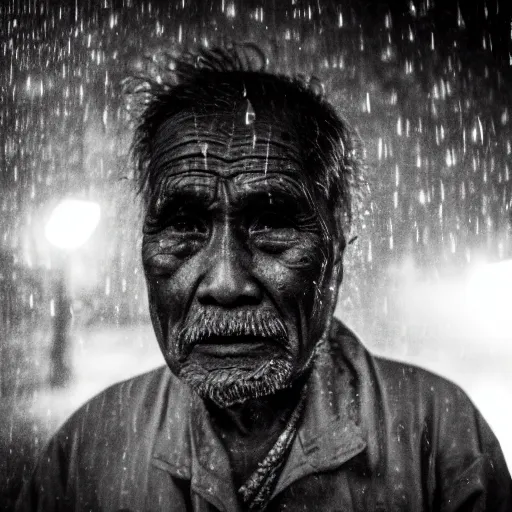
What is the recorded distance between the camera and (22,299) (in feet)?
4.04

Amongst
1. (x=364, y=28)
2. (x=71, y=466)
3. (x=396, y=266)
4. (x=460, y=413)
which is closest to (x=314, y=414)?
(x=460, y=413)

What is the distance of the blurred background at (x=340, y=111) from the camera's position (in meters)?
1.12

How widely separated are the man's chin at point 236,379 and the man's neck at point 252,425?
0.45 feet

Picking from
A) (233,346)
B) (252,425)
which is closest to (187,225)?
(233,346)

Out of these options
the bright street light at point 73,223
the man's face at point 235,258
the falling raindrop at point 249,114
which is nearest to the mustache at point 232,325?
the man's face at point 235,258

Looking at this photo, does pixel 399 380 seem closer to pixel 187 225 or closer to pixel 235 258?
pixel 235 258

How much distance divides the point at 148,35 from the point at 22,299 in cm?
83

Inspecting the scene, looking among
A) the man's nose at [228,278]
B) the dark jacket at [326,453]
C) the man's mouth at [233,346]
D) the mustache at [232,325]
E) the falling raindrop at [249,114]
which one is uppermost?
the falling raindrop at [249,114]

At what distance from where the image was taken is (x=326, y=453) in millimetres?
912

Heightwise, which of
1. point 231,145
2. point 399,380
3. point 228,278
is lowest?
point 399,380

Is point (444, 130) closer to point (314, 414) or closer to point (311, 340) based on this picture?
point (311, 340)

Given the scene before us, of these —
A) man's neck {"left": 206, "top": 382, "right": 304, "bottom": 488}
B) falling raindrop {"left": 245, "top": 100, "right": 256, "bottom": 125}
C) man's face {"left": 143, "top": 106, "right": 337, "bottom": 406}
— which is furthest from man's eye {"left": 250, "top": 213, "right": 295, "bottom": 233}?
man's neck {"left": 206, "top": 382, "right": 304, "bottom": 488}

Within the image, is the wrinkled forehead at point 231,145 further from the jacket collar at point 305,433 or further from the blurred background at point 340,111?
the jacket collar at point 305,433

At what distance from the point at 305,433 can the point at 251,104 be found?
0.71 meters
